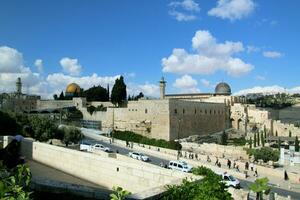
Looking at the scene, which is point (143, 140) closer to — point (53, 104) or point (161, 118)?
point (161, 118)

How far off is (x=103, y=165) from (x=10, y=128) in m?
14.9

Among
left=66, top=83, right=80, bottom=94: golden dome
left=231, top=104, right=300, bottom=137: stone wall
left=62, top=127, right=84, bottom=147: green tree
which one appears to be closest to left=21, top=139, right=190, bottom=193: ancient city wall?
left=62, top=127, right=84, bottom=147: green tree

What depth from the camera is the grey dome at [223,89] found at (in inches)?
2931

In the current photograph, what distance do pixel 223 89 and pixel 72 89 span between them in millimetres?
28674

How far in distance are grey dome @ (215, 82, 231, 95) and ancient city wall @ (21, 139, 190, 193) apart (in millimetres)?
59762

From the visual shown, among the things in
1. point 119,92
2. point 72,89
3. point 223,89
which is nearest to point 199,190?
point 119,92

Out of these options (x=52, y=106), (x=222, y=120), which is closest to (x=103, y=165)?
(x=222, y=120)

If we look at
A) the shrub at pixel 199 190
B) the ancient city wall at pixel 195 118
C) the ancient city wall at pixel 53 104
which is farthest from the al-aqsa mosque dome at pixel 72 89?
the shrub at pixel 199 190

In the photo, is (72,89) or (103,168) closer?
(103,168)

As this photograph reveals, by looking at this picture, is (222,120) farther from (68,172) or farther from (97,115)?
(68,172)

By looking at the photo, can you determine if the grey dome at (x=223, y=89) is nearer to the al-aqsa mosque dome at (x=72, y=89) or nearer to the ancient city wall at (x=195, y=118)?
the ancient city wall at (x=195, y=118)

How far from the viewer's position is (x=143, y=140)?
46.5 meters

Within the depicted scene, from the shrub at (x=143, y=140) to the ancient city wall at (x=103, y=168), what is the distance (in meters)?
26.5

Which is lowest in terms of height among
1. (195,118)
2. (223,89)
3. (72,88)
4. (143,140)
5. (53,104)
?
(143,140)
